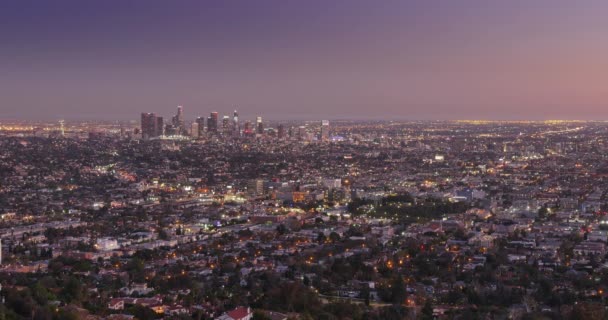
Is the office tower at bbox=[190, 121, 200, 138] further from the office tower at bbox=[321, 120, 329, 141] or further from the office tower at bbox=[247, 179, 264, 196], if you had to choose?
the office tower at bbox=[247, 179, 264, 196]

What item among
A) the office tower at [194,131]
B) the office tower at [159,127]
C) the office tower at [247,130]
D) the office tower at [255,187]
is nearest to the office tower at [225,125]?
the office tower at [247,130]

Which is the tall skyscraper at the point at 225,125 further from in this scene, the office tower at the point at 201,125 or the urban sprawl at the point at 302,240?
Answer: the urban sprawl at the point at 302,240

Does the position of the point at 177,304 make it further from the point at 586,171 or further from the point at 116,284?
the point at 586,171

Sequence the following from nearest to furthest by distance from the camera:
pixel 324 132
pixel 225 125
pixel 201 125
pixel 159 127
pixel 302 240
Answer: pixel 302 240, pixel 159 127, pixel 201 125, pixel 324 132, pixel 225 125

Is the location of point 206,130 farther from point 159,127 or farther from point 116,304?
point 116,304

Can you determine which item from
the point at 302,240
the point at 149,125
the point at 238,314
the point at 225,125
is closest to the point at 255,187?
the point at 302,240

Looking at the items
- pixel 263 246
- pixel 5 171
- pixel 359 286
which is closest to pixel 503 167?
pixel 5 171

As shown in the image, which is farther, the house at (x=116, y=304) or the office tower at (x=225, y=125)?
the office tower at (x=225, y=125)
